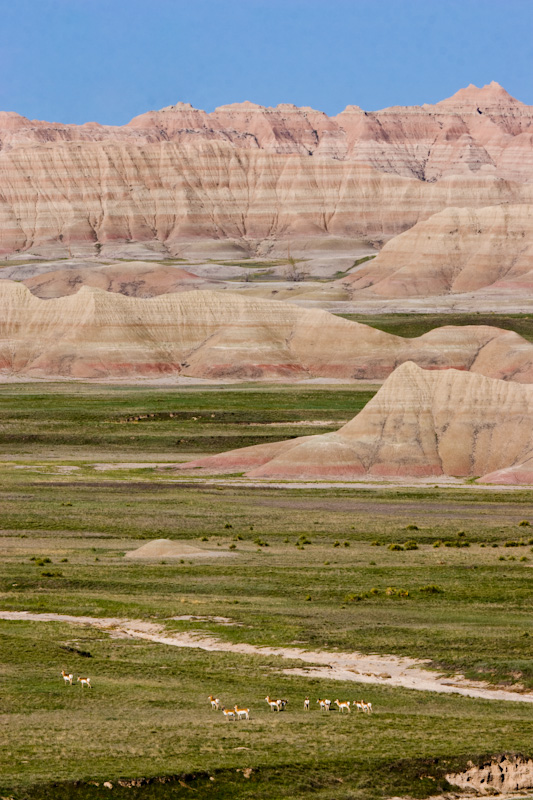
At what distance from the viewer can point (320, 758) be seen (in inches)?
1013

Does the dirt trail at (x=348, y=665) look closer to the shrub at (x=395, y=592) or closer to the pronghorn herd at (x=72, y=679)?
the pronghorn herd at (x=72, y=679)

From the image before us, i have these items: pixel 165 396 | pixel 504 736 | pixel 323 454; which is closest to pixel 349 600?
pixel 504 736

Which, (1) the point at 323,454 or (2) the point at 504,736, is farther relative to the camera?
(1) the point at 323,454

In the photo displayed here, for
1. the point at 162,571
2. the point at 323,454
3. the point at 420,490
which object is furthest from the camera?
the point at 323,454

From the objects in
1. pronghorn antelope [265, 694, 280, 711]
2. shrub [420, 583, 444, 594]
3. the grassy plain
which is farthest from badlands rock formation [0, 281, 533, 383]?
pronghorn antelope [265, 694, 280, 711]

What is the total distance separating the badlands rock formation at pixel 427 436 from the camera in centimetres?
8081

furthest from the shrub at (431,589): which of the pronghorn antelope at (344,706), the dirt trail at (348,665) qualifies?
the pronghorn antelope at (344,706)

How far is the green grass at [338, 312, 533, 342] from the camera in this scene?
6388 inches

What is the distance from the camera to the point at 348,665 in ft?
112

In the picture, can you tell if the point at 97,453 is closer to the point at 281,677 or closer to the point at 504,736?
the point at 281,677

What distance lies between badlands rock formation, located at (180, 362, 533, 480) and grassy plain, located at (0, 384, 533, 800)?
5.44 metres

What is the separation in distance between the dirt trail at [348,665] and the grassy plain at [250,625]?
57 cm

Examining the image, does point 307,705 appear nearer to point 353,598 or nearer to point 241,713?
point 241,713

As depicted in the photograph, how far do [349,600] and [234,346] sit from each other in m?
100
